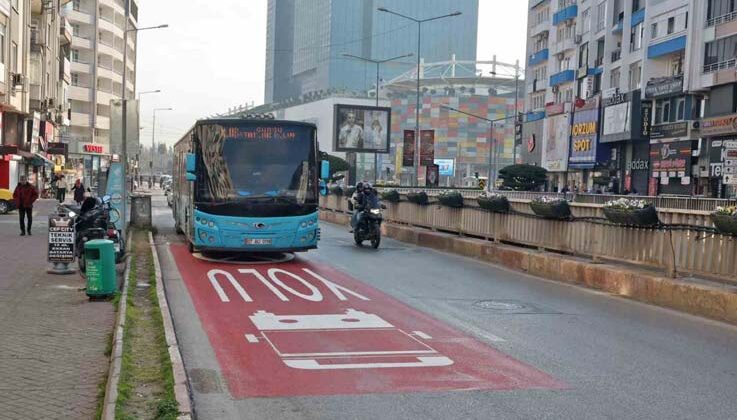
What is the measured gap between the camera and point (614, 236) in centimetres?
1391

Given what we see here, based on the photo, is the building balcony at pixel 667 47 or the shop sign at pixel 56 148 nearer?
the building balcony at pixel 667 47

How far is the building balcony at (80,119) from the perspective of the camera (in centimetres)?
8456

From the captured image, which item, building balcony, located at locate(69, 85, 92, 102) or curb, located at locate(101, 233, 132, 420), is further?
building balcony, located at locate(69, 85, 92, 102)

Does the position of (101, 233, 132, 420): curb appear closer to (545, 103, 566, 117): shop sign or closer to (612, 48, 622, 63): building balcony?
(612, 48, 622, 63): building balcony

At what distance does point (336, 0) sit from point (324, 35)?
40.4ft

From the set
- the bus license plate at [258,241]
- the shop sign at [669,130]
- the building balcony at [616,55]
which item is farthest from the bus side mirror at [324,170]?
the building balcony at [616,55]

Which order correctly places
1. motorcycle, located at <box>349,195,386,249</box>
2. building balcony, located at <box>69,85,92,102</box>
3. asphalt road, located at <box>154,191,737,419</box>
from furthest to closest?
1. building balcony, located at <box>69,85,92,102</box>
2. motorcycle, located at <box>349,195,386,249</box>
3. asphalt road, located at <box>154,191,737,419</box>

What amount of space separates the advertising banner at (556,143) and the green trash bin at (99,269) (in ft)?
191

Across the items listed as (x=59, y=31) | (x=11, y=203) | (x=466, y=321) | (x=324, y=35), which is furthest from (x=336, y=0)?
(x=466, y=321)

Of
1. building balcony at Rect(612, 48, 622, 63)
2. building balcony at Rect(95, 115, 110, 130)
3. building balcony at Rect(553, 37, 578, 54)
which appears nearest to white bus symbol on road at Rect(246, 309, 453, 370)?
building balcony at Rect(612, 48, 622, 63)

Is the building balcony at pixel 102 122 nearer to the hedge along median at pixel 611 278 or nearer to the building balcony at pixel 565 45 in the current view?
the building balcony at pixel 565 45

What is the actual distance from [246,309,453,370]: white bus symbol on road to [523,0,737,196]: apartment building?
26.1m

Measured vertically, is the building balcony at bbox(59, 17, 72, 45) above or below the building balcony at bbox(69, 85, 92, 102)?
above

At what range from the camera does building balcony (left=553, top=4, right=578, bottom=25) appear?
68.1 metres
